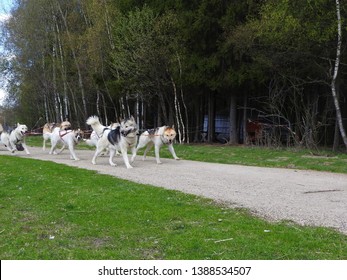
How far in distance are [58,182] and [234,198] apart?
4.25 metres


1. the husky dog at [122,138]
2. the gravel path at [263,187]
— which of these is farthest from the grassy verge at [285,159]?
the husky dog at [122,138]

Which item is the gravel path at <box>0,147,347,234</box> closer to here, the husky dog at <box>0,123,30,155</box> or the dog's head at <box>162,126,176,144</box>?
the dog's head at <box>162,126,176,144</box>

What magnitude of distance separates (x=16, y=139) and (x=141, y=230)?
1517 cm

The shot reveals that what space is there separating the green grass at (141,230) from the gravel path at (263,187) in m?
0.59

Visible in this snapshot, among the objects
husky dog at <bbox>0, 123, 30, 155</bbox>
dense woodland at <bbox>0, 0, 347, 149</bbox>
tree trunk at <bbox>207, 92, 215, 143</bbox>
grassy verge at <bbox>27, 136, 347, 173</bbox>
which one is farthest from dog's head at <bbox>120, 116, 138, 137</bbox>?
tree trunk at <bbox>207, 92, 215, 143</bbox>

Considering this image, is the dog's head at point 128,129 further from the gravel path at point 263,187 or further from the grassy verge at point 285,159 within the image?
the grassy verge at point 285,159

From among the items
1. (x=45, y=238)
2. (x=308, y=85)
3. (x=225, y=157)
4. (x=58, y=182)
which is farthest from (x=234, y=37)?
(x=45, y=238)

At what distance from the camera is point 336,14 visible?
1762cm

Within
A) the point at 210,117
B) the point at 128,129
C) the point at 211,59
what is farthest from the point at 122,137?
the point at 210,117

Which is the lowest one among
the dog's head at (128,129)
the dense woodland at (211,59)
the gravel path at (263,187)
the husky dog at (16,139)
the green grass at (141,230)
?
the gravel path at (263,187)

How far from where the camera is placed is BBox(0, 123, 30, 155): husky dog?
1864 cm

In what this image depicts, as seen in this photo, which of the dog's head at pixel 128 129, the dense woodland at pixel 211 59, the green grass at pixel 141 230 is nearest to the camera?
the green grass at pixel 141 230

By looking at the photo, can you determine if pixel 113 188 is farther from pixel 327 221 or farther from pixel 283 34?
pixel 283 34

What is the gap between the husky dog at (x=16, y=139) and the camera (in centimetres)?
1864
